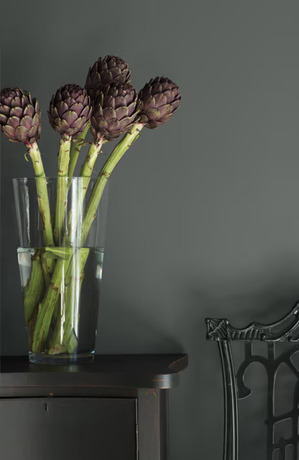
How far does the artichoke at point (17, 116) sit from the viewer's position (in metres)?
1.05

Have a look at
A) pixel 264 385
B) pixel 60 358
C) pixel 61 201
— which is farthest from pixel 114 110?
pixel 264 385

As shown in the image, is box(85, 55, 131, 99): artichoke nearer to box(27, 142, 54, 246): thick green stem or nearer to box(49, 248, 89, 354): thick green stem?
box(27, 142, 54, 246): thick green stem

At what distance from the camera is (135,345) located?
1354 mm

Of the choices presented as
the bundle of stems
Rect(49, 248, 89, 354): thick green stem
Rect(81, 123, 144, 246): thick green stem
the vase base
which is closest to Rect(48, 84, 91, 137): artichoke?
the bundle of stems

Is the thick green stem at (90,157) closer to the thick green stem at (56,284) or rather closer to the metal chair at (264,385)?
the thick green stem at (56,284)

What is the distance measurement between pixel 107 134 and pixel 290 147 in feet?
1.50

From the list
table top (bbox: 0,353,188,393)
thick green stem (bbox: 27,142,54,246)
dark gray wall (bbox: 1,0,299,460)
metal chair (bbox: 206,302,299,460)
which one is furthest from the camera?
dark gray wall (bbox: 1,0,299,460)

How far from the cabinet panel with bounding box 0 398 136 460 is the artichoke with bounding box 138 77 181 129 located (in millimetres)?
510

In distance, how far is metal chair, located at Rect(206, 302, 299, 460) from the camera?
123cm

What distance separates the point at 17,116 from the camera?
3.47 ft

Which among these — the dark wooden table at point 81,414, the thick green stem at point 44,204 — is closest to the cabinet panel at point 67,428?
the dark wooden table at point 81,414

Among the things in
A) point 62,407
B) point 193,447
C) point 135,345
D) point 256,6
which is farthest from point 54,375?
point 256,6

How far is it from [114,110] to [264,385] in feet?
2.18

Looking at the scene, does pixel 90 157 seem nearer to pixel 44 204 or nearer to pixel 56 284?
pixel 44 204
